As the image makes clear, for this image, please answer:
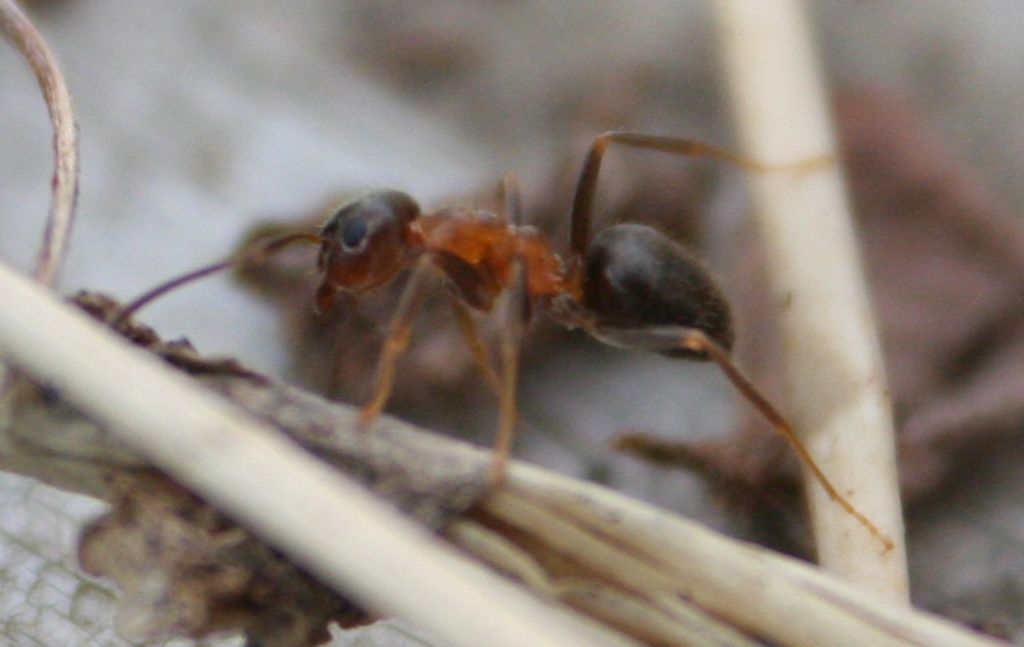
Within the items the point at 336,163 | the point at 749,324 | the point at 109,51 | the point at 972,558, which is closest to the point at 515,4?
the point at 336,163

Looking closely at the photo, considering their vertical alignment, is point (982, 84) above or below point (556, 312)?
above

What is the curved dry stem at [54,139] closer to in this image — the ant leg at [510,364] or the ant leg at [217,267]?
the ant leg at [217,267]

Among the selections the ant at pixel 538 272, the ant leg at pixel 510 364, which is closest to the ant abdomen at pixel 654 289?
the ant at pixel 538 272

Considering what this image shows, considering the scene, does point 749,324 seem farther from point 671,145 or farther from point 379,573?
point 379,573

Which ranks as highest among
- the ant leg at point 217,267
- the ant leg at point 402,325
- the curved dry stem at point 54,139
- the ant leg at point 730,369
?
the curved dry stem at point 54,139

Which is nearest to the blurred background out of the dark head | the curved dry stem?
the dark head

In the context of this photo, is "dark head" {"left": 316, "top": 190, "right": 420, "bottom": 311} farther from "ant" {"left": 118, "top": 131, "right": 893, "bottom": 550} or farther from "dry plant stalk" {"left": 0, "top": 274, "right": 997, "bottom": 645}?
"dry plant stalk" {"left": 0, "top": 274, "right": 997, "bottom": 645}

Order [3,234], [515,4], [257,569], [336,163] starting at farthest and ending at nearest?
[515,4], [336,163], [3,234], [257,569]

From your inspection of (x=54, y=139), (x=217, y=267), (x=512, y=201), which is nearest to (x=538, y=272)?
(x=512, y=201)
